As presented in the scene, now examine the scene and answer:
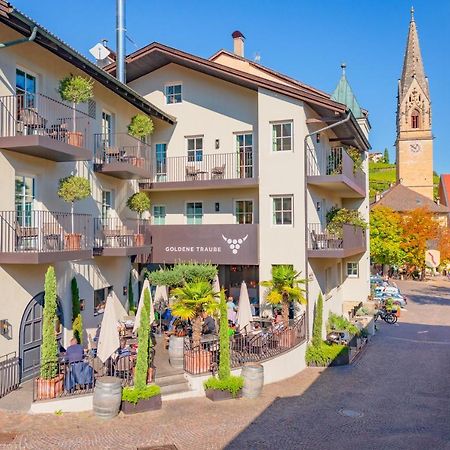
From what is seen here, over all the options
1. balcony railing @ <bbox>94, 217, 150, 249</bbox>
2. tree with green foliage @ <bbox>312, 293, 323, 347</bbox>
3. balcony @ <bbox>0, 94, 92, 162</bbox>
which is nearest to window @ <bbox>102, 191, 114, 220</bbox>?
balcony railing @ <bbox>94, 217, 150, 249</bbox>

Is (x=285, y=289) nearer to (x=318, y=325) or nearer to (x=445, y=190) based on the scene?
(x=318, y=325)

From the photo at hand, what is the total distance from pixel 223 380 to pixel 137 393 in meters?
2.72

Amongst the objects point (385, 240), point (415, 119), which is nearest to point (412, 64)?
point (415, 119)

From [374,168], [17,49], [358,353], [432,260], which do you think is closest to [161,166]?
[17,49]

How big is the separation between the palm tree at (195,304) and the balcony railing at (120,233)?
460cm

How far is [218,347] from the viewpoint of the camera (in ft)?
49.3

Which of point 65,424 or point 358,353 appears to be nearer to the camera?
point 65,424

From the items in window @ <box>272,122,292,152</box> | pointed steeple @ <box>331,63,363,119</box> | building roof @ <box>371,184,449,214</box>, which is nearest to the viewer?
window @ <box>272,122,292,152</box>

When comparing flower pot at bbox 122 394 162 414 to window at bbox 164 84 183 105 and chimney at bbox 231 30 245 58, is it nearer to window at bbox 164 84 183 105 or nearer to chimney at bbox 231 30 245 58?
window at bbox 164 84 183 105

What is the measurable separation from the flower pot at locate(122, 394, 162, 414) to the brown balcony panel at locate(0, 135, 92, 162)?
746 centimetres

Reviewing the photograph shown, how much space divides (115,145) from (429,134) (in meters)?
72.3

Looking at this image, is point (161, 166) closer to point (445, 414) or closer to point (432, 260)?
point (445, 414)

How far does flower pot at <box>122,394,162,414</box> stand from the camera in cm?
1245

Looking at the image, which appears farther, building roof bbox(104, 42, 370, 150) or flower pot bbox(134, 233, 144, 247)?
flower pot bbox(134, 233, 144, 247)
